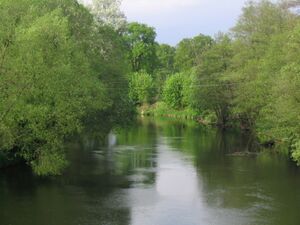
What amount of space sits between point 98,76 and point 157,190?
54.2 feet

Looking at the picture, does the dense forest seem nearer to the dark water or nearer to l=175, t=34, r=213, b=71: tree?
the dark water

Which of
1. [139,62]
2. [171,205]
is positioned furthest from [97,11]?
[139,62]

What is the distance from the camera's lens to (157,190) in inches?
1278

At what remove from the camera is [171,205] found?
29.0 metres

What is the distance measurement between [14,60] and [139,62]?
8957cm

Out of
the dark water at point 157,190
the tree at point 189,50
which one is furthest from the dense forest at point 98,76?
the tree at point 189,50

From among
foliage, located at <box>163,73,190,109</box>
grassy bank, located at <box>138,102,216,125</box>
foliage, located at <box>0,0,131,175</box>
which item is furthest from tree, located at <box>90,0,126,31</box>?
foliage, located at <box>163,73,190,109</box>

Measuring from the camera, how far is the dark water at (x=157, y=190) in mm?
26406

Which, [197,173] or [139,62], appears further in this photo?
[139,62]

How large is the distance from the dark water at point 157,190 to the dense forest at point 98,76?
1.93 m

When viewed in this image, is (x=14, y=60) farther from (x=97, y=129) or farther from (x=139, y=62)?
(x=139, y=62)

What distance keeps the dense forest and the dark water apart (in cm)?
193

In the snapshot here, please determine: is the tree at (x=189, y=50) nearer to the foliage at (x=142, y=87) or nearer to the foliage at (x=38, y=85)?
the foliage at (x=142, y=87)

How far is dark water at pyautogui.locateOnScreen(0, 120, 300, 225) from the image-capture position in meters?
26.4
